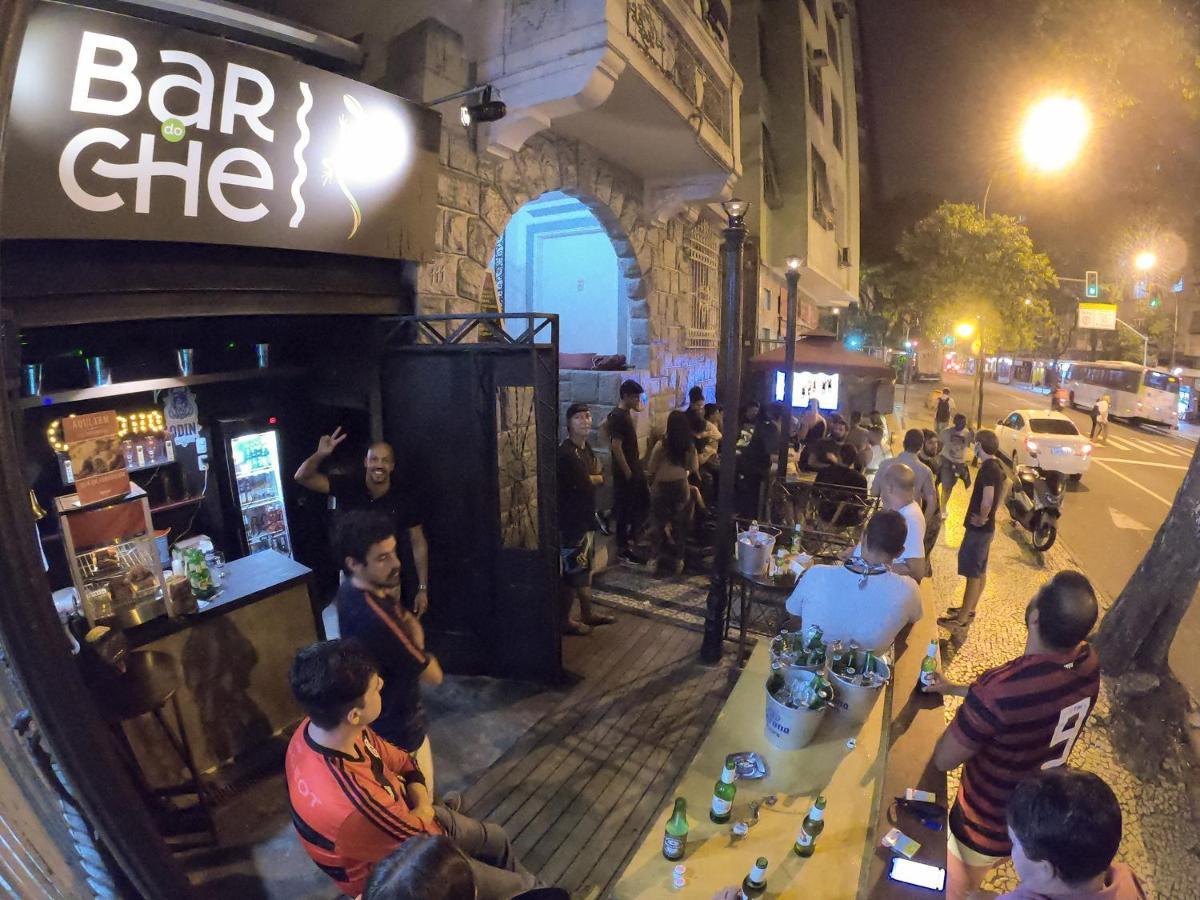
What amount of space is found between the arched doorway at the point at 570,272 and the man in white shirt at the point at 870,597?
6.31m

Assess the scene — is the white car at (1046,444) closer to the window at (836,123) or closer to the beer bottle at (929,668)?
the window at (836,123)

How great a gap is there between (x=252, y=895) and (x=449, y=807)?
4.39 feet

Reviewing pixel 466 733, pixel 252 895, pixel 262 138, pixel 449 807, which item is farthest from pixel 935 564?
pixel 262 138

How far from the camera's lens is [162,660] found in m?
3.50

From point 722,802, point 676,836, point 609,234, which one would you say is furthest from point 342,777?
point 609,234

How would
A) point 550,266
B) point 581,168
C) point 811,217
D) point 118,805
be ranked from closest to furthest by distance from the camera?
point 118,805
point 581,168
point 550,266
point 811,217

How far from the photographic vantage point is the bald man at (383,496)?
4680 mm

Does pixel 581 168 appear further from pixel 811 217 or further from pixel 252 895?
pixel 811 217

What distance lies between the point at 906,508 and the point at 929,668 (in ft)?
3.83

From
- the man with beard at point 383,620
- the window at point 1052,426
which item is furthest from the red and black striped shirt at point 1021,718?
the window at point 1052,426

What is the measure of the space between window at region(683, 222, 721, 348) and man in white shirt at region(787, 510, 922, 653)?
25.9ft

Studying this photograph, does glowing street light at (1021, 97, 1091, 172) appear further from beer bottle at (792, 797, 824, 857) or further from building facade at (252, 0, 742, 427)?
beer bottle at (792, 797, 824, 857)

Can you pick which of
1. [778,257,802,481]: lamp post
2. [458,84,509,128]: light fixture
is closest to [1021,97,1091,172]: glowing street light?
[778,257,802,481]: lamp post

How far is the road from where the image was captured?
7320mm
